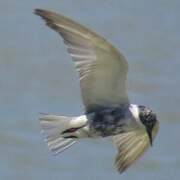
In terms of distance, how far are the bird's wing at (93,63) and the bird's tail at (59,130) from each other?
0.18 meters

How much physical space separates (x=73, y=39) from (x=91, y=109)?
1.67 feet

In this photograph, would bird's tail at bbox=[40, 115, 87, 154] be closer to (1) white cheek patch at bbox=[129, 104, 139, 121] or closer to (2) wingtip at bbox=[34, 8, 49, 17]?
(1) white cheek patch at bbox=[129, 104, 139, 121]

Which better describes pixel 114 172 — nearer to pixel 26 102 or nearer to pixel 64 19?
pixel 26 102

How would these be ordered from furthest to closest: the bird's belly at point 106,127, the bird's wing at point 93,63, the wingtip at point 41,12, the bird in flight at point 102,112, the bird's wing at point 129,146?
1. the bird's wing at point 129,146
2. the bird's belly at point 106,127
3. the bird in flight at point 102,112
4. the bird's wing at point 93,63
5. the wingtip at point 41,12

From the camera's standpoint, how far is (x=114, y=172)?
8094 mm

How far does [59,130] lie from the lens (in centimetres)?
617

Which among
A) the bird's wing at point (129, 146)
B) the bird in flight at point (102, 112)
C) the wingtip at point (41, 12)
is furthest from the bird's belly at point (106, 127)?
the wingtip at point (41, 12)

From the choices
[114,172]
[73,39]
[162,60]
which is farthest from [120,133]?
[162,60]

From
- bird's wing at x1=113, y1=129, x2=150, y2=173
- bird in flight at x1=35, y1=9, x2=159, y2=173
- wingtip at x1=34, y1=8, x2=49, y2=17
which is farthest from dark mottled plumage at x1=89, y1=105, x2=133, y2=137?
wingtip at x1=34, y1=8, x2=49, y2=17

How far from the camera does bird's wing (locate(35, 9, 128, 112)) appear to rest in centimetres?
589

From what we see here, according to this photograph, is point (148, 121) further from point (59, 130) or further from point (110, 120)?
point (59, 130)

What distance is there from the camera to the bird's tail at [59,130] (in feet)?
20.2

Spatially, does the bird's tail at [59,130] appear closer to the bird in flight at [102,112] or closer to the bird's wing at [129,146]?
the bird in flight at [102,112]

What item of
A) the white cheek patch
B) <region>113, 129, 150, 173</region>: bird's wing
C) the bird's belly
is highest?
the white cheek patch
